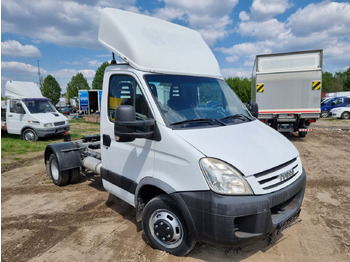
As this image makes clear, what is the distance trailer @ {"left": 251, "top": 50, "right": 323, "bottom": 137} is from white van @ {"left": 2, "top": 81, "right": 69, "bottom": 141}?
1025 centimetres

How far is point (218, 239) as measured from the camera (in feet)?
8.64

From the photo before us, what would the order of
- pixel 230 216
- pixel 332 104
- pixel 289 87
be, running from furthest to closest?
pixel 332 104 → pixel 289 87 → pixel 230 216

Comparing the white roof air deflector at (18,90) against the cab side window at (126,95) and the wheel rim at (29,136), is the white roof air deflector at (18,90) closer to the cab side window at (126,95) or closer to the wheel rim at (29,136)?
the wheel rim at (29,136)

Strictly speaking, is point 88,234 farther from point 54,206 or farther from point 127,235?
point 54,206

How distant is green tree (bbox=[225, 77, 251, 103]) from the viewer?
43588 mm

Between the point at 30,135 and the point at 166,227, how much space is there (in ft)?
40.3

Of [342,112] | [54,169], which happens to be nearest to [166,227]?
[54,169]

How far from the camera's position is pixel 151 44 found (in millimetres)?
3510

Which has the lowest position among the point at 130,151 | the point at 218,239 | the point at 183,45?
the point at 218,239

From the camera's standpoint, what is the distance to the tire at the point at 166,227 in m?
2.97

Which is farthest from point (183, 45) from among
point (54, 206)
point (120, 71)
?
point (54, 206)

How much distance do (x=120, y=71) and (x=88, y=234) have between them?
2.53 m

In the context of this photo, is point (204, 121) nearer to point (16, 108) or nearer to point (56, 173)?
point (56, 173)

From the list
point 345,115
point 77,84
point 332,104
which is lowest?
point 345,115
